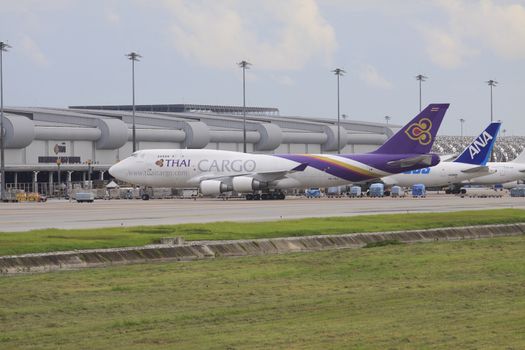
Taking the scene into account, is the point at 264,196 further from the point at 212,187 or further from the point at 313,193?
the point at 313,193

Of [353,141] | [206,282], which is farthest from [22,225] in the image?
[353,141]

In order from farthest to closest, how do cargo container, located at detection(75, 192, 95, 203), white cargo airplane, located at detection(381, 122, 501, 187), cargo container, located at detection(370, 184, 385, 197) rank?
white cargo airplane, located at detection(381, 122, 501, 187), cargo container, located at detection(370, 184, 385, 197), cargo container, located at detection(75, 192, 95, 203)

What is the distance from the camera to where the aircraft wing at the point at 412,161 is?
307 feet

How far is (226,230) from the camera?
40125 mm

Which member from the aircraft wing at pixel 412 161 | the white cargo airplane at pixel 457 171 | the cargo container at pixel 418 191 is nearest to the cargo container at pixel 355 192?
the white cargo airplane at pixel 457 171

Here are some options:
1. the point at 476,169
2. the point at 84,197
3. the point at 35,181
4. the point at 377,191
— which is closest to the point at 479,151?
the point at 476,169

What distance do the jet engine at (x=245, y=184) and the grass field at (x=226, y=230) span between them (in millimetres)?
41399

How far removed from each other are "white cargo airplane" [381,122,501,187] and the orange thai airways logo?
1723cm

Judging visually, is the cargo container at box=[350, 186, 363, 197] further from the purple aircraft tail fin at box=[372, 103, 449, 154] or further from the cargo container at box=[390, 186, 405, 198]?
the purple aircraft tail fin at box=[372, 103, 449, 154]

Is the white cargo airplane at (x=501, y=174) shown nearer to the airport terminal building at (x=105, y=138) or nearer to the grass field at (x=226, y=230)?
the airport terminal building at (x=105, y=138)

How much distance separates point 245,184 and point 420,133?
16025 mm

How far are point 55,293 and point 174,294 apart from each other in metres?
2.64

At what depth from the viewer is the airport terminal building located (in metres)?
127

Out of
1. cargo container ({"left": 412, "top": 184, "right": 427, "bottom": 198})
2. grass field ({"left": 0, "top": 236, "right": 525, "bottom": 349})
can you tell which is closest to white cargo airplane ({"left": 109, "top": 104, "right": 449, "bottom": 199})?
cargo container ({"left": 412, "top": 184, "right": 427, "bottom": 198})
